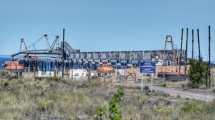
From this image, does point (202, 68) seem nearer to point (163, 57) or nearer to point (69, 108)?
point (69, 108)

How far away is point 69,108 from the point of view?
20281 millimetres

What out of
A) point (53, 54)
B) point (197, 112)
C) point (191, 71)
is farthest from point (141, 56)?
point (197, 112)

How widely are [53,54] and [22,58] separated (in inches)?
270

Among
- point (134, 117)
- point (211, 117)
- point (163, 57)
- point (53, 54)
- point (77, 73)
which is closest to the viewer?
point (134, 117)

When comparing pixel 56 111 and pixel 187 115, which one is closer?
pixel 56 111

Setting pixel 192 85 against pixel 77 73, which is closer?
pixel 192 85

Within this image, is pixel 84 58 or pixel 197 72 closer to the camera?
pixel 197 72

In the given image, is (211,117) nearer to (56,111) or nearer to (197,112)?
(197,112)

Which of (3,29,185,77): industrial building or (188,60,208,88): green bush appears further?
(3,29,185,77): industrial building

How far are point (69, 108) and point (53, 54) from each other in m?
104

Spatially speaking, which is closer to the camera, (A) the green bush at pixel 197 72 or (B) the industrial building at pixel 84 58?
(A) the green bush at pixel 197 72

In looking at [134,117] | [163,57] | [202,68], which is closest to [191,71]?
[202,68]

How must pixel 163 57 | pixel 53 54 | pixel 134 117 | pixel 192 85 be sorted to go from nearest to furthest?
pixel 134 117 < pixel 192 85 < pixel 53 54 < pixel 163 57

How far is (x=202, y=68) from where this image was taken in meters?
68.5
